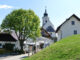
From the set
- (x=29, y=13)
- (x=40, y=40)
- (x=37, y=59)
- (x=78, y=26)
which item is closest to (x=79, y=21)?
(x=78, y=26)

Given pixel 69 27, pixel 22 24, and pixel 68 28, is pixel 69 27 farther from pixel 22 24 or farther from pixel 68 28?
pixel 22 24

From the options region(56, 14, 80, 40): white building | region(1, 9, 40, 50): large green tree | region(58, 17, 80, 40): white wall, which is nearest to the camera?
region(56, 14, 80, 40): white building

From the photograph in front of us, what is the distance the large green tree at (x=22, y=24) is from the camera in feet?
174

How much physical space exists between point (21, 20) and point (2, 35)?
8.85 metres

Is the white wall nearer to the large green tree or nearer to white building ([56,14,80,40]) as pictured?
white building ([56,14,80,40])

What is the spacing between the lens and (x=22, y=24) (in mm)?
52875

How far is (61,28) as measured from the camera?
50.1 metres

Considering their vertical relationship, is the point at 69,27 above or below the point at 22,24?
below

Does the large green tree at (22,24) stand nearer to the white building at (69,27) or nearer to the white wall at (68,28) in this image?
the white building at (69,27)

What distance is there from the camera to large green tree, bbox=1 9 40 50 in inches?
2093

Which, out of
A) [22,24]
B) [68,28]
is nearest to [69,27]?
[68,28]

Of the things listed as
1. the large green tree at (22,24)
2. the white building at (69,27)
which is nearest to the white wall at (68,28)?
the white building at (69,27)

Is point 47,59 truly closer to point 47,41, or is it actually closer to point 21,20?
point 21,20

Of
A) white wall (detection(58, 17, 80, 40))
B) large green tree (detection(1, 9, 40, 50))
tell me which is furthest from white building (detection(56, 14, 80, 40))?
large green tree (detection(1, 9, 40, 50))
